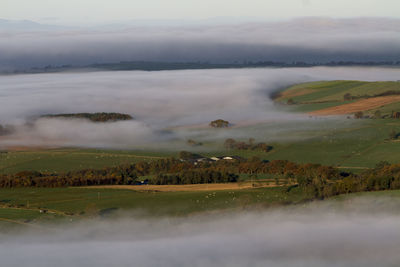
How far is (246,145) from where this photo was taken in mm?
66000

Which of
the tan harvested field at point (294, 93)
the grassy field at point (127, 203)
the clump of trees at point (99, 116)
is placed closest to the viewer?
the grassy field at point (127, 203)

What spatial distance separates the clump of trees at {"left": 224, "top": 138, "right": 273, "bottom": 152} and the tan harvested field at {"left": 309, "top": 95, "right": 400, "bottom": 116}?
16413 mm

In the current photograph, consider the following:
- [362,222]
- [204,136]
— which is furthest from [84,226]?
[204,136]

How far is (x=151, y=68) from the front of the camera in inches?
6634

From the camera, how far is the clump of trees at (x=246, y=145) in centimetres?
6450

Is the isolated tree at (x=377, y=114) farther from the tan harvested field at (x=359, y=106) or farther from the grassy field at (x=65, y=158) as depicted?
the grassy field at (x=65, y=158)

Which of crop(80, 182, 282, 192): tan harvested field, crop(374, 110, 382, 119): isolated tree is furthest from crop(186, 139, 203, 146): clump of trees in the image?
crop(80, 182, 282, 192): tan harvested field

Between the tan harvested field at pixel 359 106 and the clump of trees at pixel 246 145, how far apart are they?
16413mm

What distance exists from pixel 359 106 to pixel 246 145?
68.8 ft

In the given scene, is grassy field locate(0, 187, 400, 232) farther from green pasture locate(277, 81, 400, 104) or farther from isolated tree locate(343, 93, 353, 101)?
green pasture locate(277, 81, 400, 104)

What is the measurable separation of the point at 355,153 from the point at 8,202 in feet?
98.3

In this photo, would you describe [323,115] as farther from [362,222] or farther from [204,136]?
[362,222]

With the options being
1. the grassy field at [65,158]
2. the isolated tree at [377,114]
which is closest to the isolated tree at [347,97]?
the isolated tree at [377,114]

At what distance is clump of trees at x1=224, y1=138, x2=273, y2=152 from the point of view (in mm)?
64500
